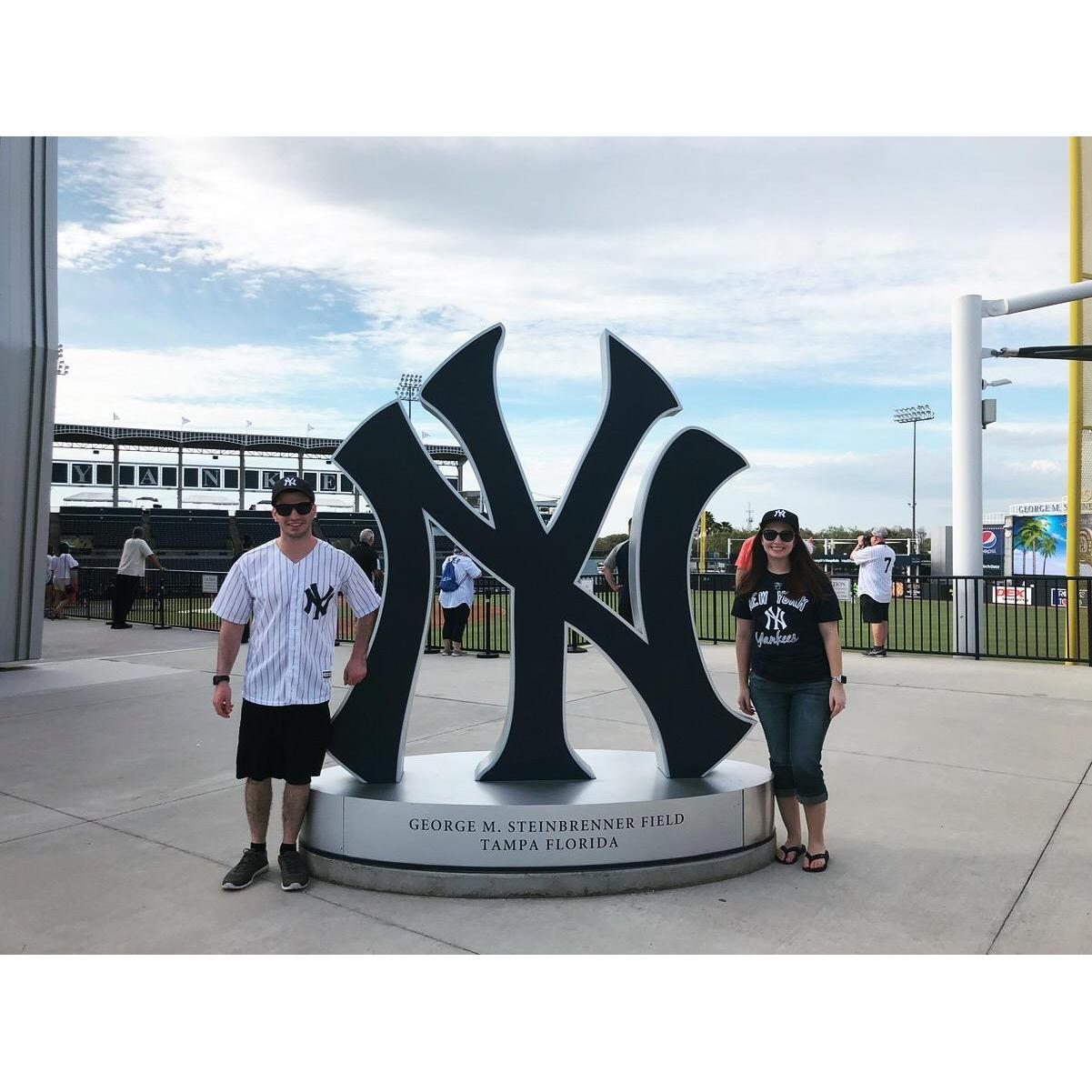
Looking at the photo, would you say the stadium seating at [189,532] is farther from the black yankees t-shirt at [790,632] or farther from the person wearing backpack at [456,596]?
the black yankees t-shirt at [790,632]

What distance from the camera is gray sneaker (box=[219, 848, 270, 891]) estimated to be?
409cm

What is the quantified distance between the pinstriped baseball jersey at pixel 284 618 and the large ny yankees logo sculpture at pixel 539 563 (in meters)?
0.39

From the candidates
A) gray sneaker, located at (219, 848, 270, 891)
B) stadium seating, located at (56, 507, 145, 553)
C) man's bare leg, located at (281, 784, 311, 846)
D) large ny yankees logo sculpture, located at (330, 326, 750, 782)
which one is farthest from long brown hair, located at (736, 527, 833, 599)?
stadium seating, located at (56, 507, 145, 553)

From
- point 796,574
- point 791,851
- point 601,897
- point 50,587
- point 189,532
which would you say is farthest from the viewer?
point 189,532

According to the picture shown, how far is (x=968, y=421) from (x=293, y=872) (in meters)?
11.8

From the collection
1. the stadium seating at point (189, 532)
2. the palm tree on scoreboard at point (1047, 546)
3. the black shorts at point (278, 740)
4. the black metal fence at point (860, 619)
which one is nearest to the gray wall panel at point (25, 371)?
the black metal fence at point (860, 619)

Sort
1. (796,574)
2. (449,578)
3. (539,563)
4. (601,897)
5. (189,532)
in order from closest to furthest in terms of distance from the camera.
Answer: (601,897), (796,574), (539,563), (449,578), (189,532)

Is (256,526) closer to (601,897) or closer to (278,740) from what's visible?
(278,740)

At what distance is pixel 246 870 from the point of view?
163 inches

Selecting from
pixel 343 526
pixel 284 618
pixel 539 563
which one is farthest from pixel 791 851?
pixel 343 526

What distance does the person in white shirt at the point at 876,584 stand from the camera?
11.6m

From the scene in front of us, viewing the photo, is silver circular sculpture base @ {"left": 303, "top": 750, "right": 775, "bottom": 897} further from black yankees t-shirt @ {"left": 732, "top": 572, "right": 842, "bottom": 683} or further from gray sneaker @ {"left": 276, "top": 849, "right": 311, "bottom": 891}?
black yankees t-shirt @ {"left": 732, "top": 572, "right": 842, "bottom": 683}

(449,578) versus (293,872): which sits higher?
(449,578)

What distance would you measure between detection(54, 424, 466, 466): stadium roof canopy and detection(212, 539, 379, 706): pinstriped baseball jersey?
53.7m
